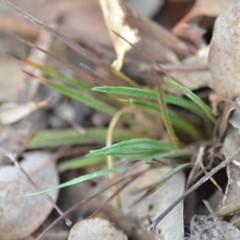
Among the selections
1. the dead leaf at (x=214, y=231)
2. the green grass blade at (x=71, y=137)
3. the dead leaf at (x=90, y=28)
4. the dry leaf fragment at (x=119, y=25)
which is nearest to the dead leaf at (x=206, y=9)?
the dead leaf at (x=90, y=28)

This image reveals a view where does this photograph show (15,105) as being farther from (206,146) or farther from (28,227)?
(206,146)

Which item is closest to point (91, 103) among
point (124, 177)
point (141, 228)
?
point (124, 177)

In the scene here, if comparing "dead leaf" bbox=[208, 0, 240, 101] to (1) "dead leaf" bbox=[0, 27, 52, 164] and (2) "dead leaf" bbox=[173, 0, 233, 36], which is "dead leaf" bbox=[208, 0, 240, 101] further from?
(1) "dead leaf" bbox=[0, 27, 52, 164]

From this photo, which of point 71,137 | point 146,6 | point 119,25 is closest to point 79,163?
point 71,137

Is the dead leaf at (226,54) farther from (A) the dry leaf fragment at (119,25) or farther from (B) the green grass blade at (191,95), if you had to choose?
(A) the dry leaf fragment at (119,25)

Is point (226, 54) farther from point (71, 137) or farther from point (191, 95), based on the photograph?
point (71, 137)
